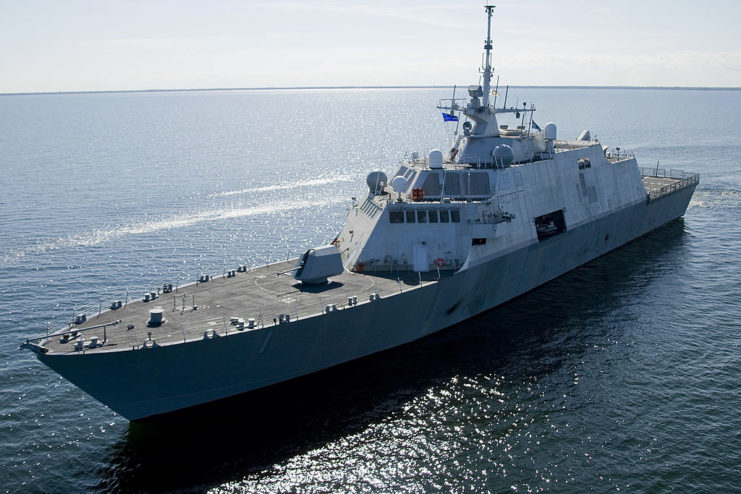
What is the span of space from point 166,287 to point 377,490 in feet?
44.5

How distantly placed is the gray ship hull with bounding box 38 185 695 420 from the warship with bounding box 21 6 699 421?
0.05 metres

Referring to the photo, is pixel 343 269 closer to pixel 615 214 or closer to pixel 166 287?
pixel 166 287

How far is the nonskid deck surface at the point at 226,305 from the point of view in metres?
21.2

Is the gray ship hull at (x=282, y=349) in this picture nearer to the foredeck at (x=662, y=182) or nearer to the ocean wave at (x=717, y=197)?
the foredeck at (x=662, y=182)

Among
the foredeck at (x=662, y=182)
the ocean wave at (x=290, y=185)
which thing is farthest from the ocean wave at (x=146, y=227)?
the foredeck at (x=662, y=182)

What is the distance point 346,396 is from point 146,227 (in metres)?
30.6

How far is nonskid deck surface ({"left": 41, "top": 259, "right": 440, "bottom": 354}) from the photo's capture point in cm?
2117

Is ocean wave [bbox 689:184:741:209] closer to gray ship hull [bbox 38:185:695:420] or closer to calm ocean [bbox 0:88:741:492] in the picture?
calm ocean [bbox 0:88:741:492]

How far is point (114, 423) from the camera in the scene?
21.9 m

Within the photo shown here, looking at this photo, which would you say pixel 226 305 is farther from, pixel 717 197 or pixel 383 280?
pixel 717 197

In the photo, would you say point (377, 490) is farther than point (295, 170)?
No

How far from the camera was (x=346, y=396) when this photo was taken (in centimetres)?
2338

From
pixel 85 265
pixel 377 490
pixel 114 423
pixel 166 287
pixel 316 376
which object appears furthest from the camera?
pixel 85 265

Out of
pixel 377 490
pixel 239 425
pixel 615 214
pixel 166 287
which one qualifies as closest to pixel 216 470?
pixel 239 425
